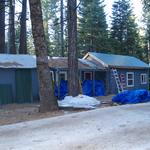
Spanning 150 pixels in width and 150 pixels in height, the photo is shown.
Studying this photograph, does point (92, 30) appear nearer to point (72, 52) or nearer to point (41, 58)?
point (72, 52)

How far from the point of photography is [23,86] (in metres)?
21.8

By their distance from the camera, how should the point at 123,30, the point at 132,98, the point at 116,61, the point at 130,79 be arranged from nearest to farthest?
the point at 132,98
the point at 116,61
the point at 130,79
the point at 123,30

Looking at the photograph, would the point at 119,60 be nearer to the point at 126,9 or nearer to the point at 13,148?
the point at 126,9

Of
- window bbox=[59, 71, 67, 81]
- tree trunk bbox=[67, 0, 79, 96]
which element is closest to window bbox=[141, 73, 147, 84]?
window bbox=[59, 71, 67, 81]

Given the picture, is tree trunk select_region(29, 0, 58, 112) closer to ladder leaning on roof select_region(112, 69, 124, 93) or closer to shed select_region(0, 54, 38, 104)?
shed select_region(0, 54, 38, 104)

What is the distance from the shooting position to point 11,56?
75.8 ft

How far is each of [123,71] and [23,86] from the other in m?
10.8

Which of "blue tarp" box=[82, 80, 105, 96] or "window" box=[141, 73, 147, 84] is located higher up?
"window" box=[141, 73, 147, 84]

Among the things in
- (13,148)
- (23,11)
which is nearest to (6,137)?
(13,148)

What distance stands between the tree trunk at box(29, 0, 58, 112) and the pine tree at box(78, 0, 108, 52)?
1215 inches

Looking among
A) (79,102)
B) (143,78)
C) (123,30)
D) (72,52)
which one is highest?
(123,30)

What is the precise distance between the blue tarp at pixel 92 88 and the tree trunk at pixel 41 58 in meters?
11.3

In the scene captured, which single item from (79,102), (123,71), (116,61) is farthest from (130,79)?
(79,102)

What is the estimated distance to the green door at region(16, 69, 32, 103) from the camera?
71.1 feet
